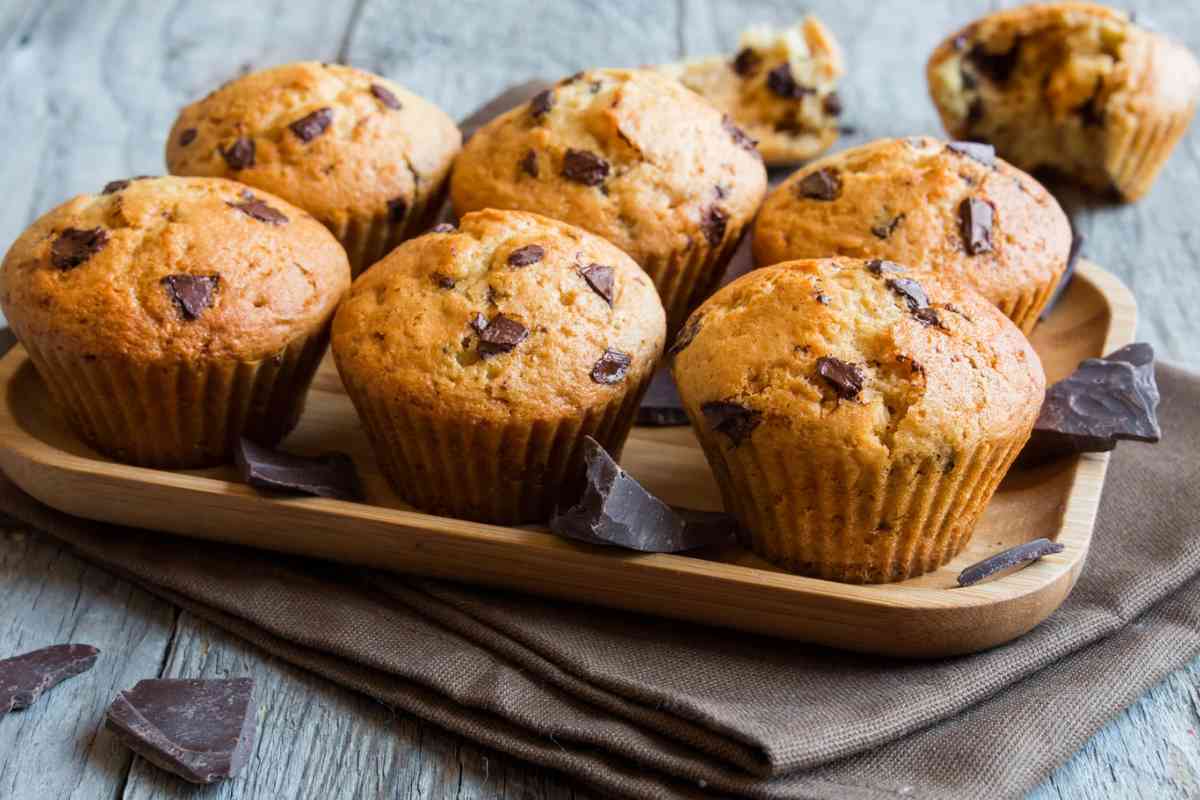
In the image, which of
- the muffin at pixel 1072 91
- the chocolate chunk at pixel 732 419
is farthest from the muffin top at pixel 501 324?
the muffin at pixel 1072 91

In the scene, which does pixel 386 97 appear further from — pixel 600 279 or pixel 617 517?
pixel 617 517

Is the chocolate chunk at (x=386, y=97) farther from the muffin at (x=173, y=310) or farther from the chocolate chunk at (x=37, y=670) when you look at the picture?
the chocolate chunk at (x=37, y=670)

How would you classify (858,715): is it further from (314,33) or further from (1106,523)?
(314,33)

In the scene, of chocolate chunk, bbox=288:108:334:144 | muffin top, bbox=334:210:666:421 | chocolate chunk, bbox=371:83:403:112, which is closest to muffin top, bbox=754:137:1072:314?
muffin top, bbox=334:210:666:421

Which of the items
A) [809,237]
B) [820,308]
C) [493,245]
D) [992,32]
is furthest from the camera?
[992,32]

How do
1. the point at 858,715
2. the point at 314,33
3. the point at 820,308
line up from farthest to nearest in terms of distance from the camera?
the point at 314,33 → the point at 820,308 → the point at 858,715

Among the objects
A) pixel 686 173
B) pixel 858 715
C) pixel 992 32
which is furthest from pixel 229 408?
pixel 992 32
